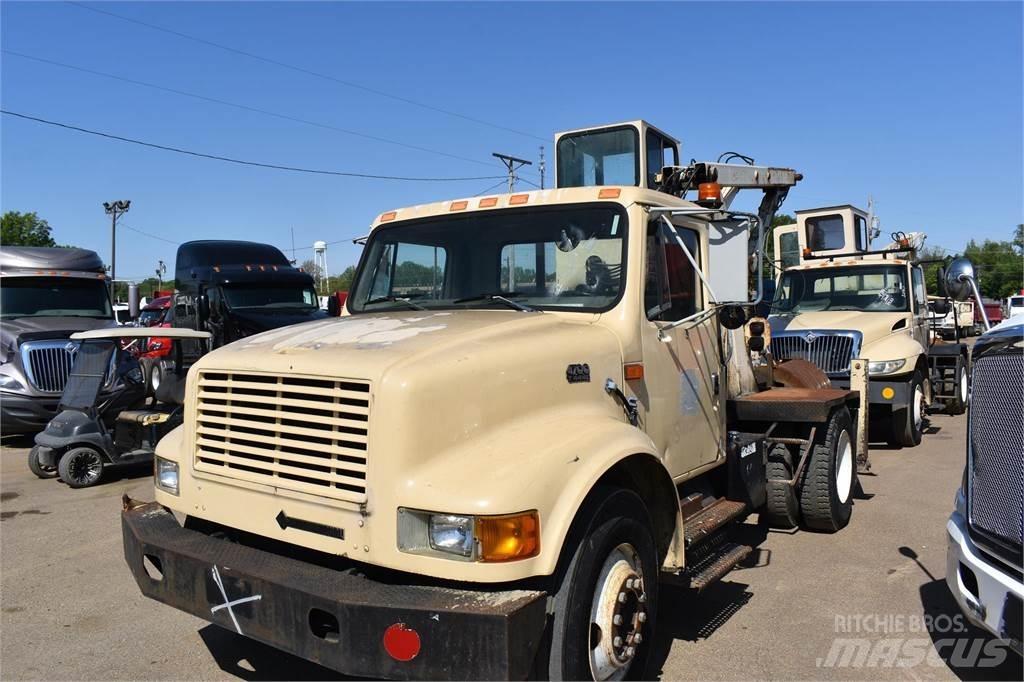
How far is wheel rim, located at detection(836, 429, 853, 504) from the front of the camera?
19.8 feet

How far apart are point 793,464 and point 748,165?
104 inches

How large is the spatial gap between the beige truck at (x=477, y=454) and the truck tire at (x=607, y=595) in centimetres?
1

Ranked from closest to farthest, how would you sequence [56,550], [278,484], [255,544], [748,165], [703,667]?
[278,484] → [255,544] → [703,667] → [56,550] → [748,165]

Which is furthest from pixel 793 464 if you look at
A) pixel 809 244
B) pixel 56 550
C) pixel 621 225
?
pixel 809 244

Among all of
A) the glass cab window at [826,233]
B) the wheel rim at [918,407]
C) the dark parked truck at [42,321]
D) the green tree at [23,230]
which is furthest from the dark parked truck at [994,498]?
the green tree at [23,230]

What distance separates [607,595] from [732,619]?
159 cm

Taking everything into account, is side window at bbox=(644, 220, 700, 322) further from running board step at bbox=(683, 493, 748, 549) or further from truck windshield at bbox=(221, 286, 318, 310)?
truck windshield at bbox=(221, 286, 318, 310)

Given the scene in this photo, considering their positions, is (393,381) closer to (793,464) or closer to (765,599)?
(765,599)

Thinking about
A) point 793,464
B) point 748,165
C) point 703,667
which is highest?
point 748,165

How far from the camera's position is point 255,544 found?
11.0 feet

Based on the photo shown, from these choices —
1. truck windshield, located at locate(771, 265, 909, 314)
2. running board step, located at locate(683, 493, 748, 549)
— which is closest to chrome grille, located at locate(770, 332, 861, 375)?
truck windshield, located at locate(771, 265, 909, 314)

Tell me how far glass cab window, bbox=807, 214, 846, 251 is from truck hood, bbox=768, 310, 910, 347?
2165 mm

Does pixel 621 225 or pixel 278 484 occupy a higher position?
pixel 621 225

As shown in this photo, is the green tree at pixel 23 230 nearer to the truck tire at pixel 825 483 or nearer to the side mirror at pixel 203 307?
the side mirror at pixel 203 307
